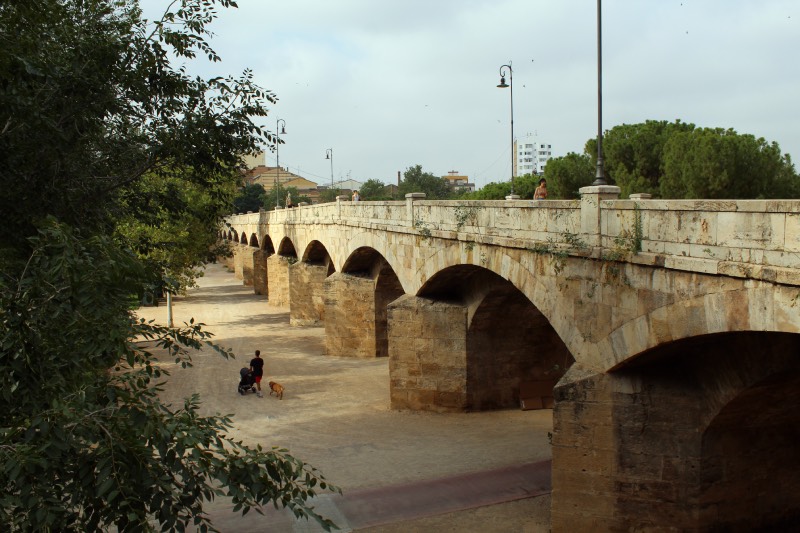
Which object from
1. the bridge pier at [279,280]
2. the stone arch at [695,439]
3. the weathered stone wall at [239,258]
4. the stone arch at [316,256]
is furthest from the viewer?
the weathered stone wall at [239,258]

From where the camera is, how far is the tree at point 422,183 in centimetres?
7606

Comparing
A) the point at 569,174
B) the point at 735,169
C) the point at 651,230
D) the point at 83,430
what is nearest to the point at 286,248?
the point at 569,174

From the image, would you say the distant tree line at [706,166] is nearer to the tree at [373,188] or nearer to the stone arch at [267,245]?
the stone arch at [267,245]

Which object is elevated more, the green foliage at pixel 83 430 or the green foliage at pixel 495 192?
the green foliage at pixel 495 192

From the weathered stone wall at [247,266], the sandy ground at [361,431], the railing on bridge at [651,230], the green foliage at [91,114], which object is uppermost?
the green foliage at [91,114]

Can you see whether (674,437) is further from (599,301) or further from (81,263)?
(81,263)

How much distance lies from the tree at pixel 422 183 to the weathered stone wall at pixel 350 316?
52321 mm

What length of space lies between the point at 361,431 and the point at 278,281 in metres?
23.1

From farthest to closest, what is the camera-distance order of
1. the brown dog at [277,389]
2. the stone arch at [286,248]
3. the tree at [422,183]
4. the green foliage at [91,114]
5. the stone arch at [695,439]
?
the tree at [422,183] → the stone arch at [286,248] → the brown dog at [277,389] → the stone arch at [695,439] → the green foliage at [91,114]

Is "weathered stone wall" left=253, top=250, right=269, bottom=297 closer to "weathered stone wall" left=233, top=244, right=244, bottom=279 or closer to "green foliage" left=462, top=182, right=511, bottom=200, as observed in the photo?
"weathered stone wall" left=233, top=244, right=244, bottom=279

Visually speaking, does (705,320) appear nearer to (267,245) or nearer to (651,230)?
(651,230)

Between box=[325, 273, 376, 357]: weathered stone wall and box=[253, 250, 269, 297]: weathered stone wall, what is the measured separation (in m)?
21.0

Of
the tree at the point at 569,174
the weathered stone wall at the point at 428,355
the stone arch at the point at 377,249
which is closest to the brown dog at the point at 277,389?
the weathered stone wall at the point at 428,355

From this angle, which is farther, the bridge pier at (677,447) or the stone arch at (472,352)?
the stone arch at (472,352)
